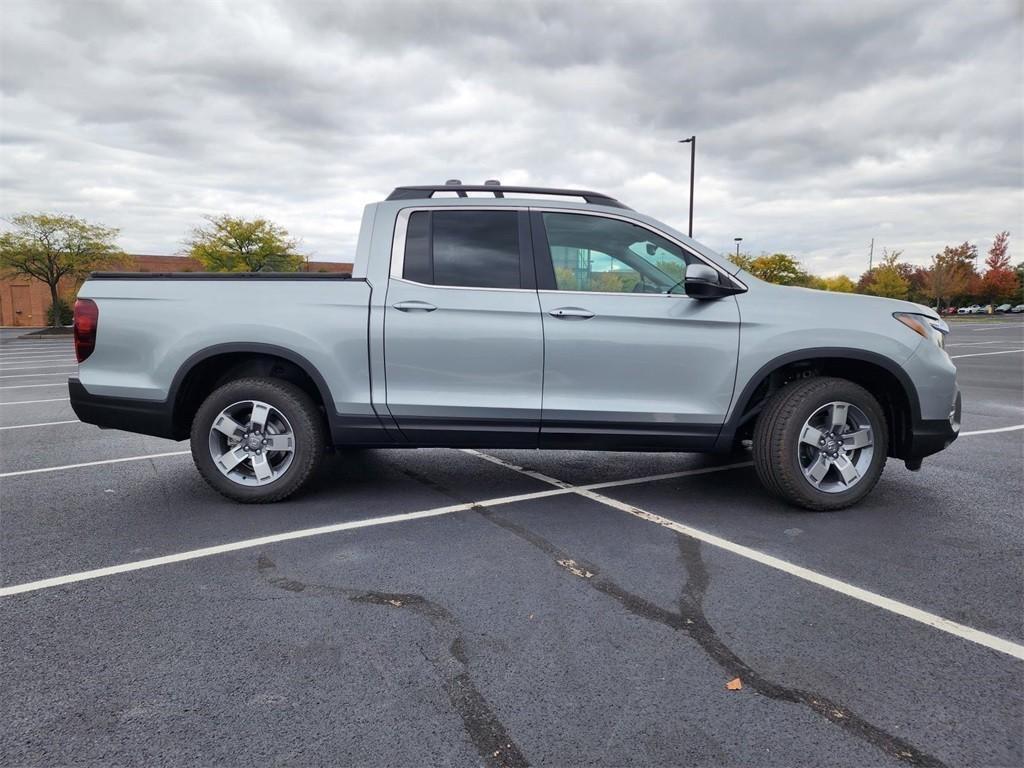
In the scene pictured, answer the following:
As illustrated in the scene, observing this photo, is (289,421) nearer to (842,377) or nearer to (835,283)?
(842,377)

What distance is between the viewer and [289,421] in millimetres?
4383

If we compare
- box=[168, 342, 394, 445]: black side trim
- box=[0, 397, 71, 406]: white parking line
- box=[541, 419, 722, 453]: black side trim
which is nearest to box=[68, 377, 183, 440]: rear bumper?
box=[168, 342, 394, 445]: black side trim

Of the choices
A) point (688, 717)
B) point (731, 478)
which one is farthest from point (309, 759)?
point (731, 478)

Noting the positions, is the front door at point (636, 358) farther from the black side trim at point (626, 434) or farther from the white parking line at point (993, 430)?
the white parking line at point (993, 430)

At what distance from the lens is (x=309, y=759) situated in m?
2.01

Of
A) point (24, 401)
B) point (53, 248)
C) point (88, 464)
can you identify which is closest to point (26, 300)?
point (53, 248)

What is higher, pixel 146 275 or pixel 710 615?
pixel 146 275

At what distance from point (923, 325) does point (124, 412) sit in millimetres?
5304

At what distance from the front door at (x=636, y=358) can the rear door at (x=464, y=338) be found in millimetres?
139

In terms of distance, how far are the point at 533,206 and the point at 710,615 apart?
2.84 meters

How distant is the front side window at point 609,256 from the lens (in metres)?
4.36

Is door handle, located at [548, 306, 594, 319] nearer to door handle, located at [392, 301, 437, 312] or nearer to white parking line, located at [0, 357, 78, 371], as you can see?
door handle, located at [392, 301, 437, 312]

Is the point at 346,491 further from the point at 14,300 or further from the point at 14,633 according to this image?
the point at 14,300

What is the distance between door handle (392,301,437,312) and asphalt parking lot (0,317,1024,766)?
1.34 metres
